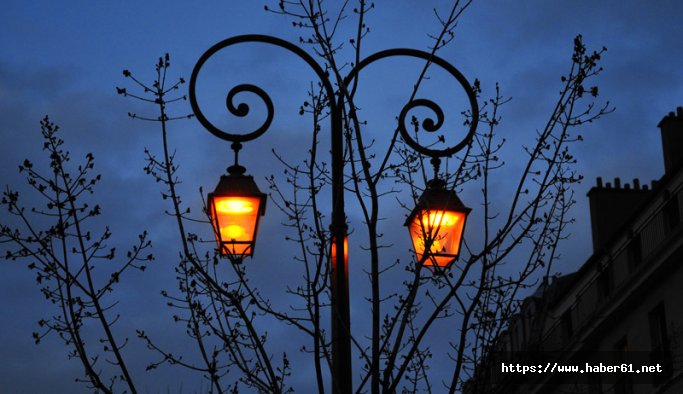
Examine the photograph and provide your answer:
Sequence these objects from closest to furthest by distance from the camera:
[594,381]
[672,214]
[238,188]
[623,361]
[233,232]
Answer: [233,232] < [238,188] < [672,214] < [623,361] < [594,381]

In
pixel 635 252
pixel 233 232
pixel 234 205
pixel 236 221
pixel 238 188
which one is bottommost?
pixel 233 232

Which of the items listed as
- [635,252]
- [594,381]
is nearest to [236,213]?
[635,252]

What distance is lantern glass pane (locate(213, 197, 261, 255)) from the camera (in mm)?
8078

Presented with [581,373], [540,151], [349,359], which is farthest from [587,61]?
[581,373]

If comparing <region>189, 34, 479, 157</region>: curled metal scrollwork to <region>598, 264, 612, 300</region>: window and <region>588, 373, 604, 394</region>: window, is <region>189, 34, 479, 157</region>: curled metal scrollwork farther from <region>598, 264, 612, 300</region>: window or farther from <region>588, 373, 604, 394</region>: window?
<region>588, 373, 604, 394</region>: window

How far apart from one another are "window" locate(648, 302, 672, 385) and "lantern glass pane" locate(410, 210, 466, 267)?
18.2 metres

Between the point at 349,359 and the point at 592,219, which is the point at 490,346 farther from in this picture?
the point at 592,219

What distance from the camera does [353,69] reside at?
8.69 metres

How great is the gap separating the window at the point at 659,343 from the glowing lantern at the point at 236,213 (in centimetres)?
1889

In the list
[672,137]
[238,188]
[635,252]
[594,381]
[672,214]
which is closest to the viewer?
[238,188]

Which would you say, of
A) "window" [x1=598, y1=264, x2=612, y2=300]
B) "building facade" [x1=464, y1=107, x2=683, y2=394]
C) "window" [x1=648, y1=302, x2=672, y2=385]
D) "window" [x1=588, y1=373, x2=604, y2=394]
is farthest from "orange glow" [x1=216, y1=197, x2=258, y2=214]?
"window" [x1=588, y1=373, x2=604, y2=394]

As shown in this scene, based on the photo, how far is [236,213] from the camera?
826 cm

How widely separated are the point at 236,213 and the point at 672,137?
23.3m

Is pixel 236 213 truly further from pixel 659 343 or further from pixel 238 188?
pixel 659 343
